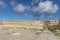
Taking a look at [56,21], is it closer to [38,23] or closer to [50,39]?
[38,23]

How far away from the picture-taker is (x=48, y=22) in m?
34.6

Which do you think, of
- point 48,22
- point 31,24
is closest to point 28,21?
point 31,24

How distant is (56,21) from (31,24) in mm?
5357

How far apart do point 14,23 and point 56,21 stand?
348 inches

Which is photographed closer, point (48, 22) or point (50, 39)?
point (50, 39)

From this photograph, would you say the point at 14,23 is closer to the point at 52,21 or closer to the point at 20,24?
the point at 20,24

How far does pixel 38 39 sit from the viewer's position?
1476 centimetres

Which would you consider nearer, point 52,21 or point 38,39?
point 38,39

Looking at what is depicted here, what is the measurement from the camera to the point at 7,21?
116 feet

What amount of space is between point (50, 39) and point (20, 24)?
2065 cm

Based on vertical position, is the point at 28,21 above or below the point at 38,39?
above

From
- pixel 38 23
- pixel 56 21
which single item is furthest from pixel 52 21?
pixel 38 23

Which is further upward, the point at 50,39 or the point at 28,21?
the point at 28,21

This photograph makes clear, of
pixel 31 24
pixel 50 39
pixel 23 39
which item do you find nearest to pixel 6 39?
pixel 23 39
